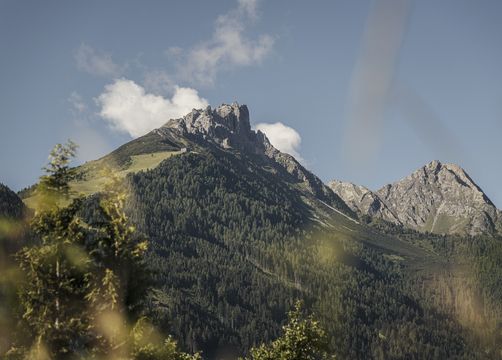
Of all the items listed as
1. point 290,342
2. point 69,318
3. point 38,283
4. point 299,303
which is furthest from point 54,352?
point 299,303

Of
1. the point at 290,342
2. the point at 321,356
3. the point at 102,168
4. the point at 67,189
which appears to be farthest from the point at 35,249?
the point at 321,356

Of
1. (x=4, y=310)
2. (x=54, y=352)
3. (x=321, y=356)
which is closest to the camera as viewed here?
(x=54, y=352)

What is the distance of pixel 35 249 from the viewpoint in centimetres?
2809

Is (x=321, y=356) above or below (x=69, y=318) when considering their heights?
below

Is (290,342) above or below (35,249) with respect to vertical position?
below

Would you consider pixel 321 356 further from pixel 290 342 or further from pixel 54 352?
pixel 54 352

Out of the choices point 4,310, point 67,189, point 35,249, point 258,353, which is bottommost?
point 258,353

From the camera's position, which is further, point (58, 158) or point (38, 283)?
point (58, 158)

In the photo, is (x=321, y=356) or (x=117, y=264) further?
(x=321, y=356)

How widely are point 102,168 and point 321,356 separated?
23.9m

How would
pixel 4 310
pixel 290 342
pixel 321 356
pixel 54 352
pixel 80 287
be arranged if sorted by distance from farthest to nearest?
pixel 321 356 < pixel 290 342 < pixel 4 310 < pixel 80 287 < pixel 54 352

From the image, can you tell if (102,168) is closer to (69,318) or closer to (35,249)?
(35,249)

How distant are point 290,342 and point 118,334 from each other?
48.1ft

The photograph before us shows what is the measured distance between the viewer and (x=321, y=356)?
41125mm
